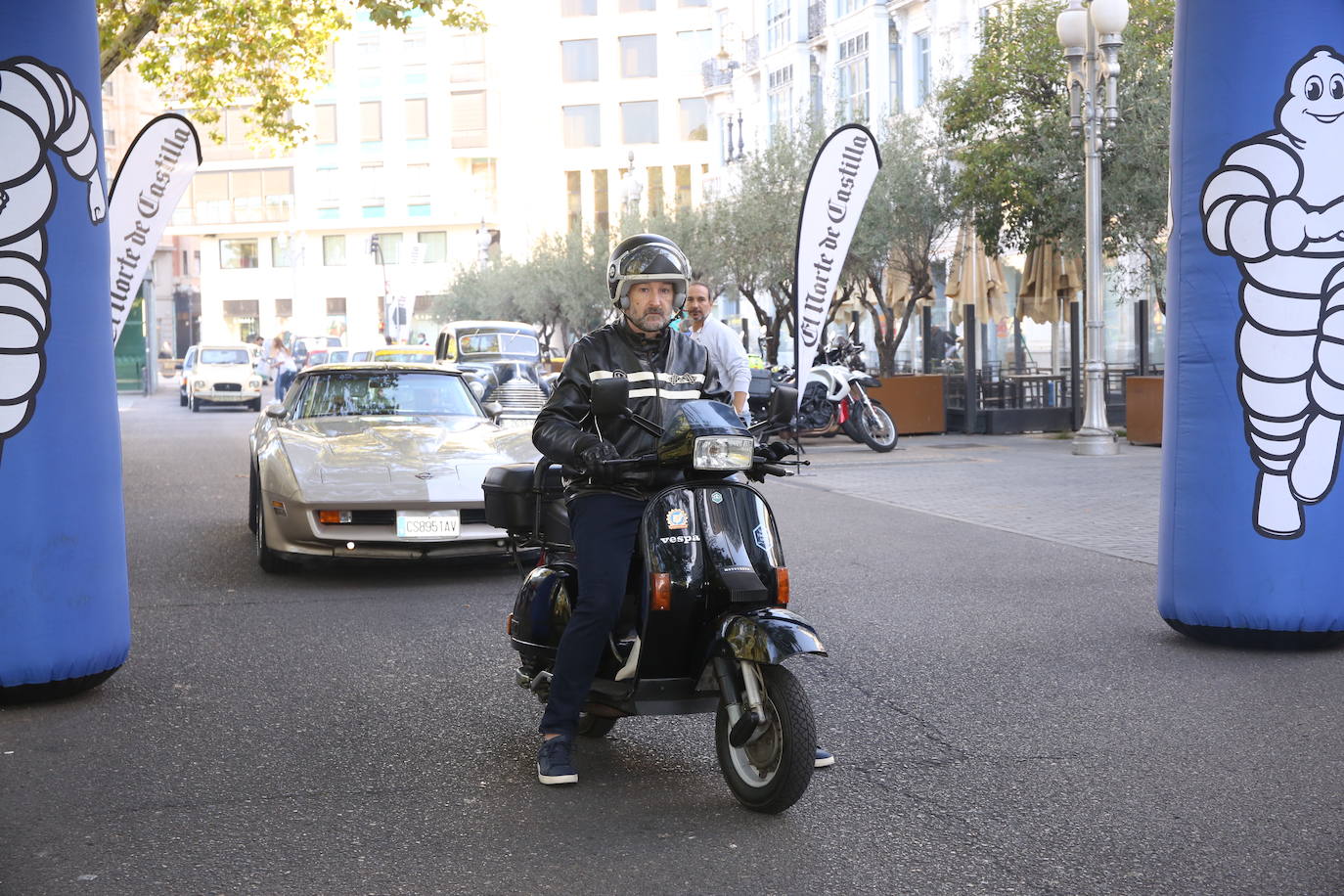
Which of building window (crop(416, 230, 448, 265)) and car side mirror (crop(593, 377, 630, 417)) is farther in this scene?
building window (crop(416, 230, 448, 265))

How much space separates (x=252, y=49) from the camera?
71.7ft

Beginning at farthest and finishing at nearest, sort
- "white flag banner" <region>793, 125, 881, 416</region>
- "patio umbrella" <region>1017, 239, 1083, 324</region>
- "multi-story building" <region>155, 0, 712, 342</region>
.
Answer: "multi-story building" <region>155, 0, 712, 342</region> → "patio umbrella" <region>1017, 239, 1083, 324</region> → "white flag banner" <region>793, 125, 881, 416</region>

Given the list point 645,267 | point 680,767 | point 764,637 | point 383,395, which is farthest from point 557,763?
point 383,395

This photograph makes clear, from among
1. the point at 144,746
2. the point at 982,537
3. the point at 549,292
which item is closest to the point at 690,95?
the point at 549,292

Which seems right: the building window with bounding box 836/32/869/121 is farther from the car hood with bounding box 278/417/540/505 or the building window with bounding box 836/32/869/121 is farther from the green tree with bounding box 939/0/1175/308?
the car hood with bounding box 278/417/540/505

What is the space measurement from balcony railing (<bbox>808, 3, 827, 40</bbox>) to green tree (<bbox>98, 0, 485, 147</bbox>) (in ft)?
81.7

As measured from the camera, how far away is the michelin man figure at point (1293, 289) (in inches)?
281

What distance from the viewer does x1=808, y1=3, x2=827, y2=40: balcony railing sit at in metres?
45.9

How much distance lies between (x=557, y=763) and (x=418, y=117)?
294 feet

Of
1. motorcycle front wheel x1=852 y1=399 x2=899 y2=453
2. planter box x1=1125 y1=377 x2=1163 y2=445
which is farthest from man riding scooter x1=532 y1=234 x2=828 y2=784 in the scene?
planter box x1=1125 y1=377 x2=1163 y2=445

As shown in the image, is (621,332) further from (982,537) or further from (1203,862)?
(982,537)

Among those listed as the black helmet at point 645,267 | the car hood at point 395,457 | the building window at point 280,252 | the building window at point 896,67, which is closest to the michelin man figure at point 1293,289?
the black helmet at point 645,267

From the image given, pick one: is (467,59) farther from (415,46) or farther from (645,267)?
(645,267)

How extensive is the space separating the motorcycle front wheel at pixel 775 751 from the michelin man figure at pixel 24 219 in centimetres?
312
